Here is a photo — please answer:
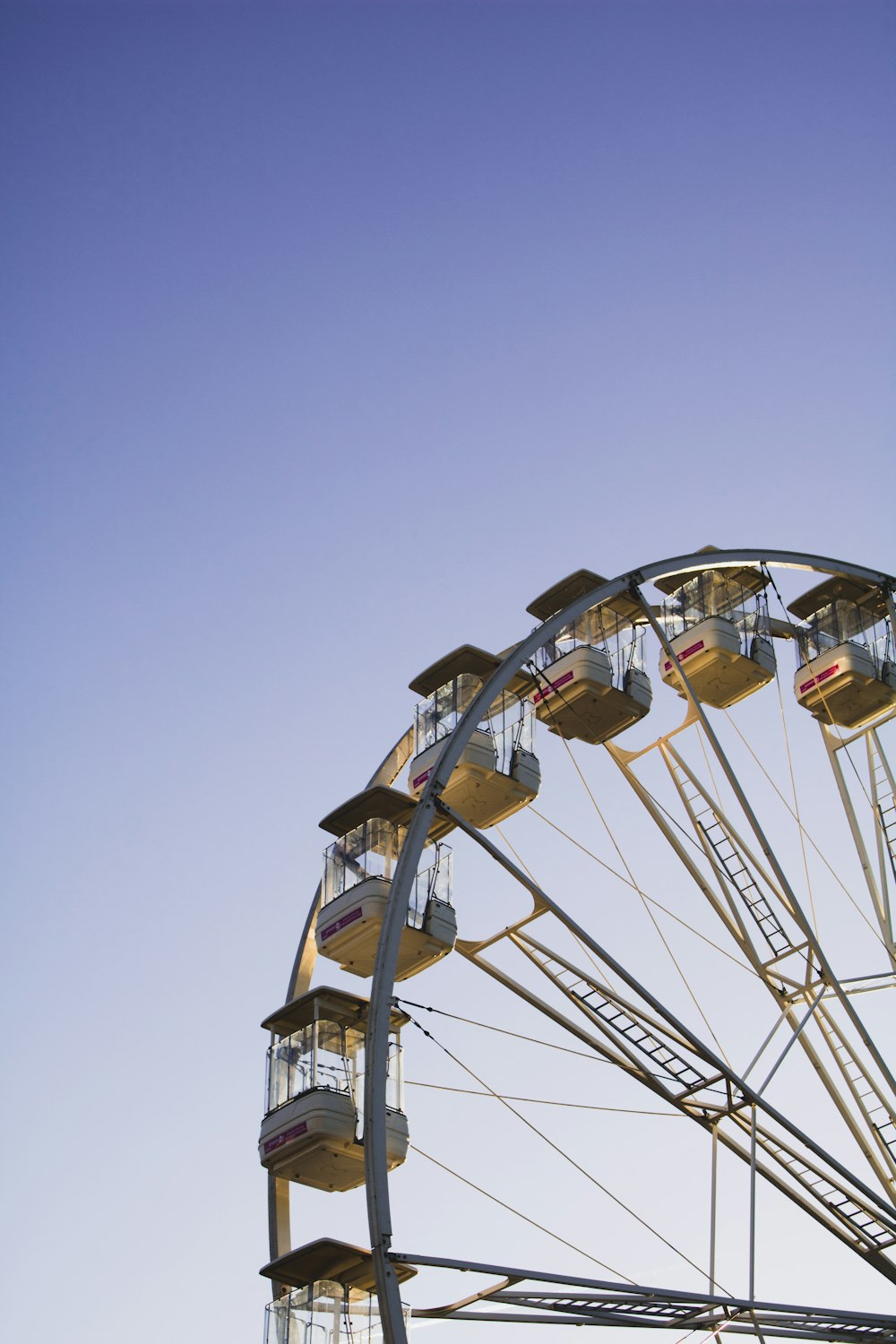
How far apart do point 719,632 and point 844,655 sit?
204 cm

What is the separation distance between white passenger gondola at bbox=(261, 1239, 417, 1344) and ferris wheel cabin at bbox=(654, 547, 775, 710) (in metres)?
8.93

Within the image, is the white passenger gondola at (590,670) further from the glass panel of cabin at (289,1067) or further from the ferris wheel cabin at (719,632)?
the glass panel of cabin at (289,1067)

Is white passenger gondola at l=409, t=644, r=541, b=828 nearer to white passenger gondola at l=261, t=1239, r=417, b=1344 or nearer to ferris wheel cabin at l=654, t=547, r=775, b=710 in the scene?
ferris wheel cabin at l=654, t=547, r=775, b=710

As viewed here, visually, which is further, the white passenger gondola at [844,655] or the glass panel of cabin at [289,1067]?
the white passenger gondola at [844,655]

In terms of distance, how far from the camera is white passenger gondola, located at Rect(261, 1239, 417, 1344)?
64.3 feet

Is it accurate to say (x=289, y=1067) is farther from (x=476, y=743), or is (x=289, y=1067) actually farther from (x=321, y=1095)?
(x=476, y=743)

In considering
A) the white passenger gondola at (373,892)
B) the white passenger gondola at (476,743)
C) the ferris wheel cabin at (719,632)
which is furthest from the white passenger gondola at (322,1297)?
the ferris wheel cabin at (719,632)

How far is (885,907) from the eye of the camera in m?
22.8

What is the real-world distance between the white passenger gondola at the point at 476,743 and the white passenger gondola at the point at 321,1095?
2.89 m

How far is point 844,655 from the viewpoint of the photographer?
81.6ft

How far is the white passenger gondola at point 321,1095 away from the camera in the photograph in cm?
1988

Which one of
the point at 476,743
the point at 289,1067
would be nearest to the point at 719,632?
the point at 476,743

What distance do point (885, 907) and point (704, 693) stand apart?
12.8ft

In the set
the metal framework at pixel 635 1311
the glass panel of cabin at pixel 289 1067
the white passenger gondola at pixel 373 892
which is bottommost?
the metal framework at pixel 635 1311
